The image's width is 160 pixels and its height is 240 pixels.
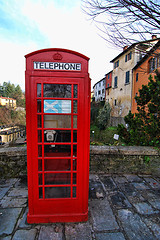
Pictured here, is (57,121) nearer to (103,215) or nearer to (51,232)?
(51,232)

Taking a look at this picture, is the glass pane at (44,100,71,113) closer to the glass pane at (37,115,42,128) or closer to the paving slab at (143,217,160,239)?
the glass pane at (37,115,42,128)

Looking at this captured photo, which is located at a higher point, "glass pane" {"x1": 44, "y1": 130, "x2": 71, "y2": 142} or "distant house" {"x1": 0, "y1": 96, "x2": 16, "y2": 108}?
"distant house" {"x1": 0, "y1": 96, "x2": 16, "y2": 108}

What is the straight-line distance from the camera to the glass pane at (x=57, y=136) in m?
1.94

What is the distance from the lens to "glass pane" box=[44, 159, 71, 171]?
2.06m

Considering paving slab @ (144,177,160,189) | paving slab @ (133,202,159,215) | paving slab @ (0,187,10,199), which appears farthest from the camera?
paving slab @ (144,177,160,189)

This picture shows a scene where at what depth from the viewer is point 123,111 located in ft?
74.3

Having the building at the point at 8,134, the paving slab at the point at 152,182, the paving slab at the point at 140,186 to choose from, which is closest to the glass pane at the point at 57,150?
the paving slab at the point at 140,186

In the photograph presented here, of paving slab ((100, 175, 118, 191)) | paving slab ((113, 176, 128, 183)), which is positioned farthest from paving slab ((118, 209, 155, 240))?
paving slab ((113, 176, 128, 183))

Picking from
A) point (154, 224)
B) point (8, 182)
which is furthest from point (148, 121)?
point (8, 182)

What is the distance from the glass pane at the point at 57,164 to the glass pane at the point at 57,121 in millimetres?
571

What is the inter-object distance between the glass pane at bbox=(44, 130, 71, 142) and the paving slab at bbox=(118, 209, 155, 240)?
1540 millimetres

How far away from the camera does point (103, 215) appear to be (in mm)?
2148

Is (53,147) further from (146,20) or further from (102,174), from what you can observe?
(146,20)

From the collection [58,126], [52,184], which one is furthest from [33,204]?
[58,126]
